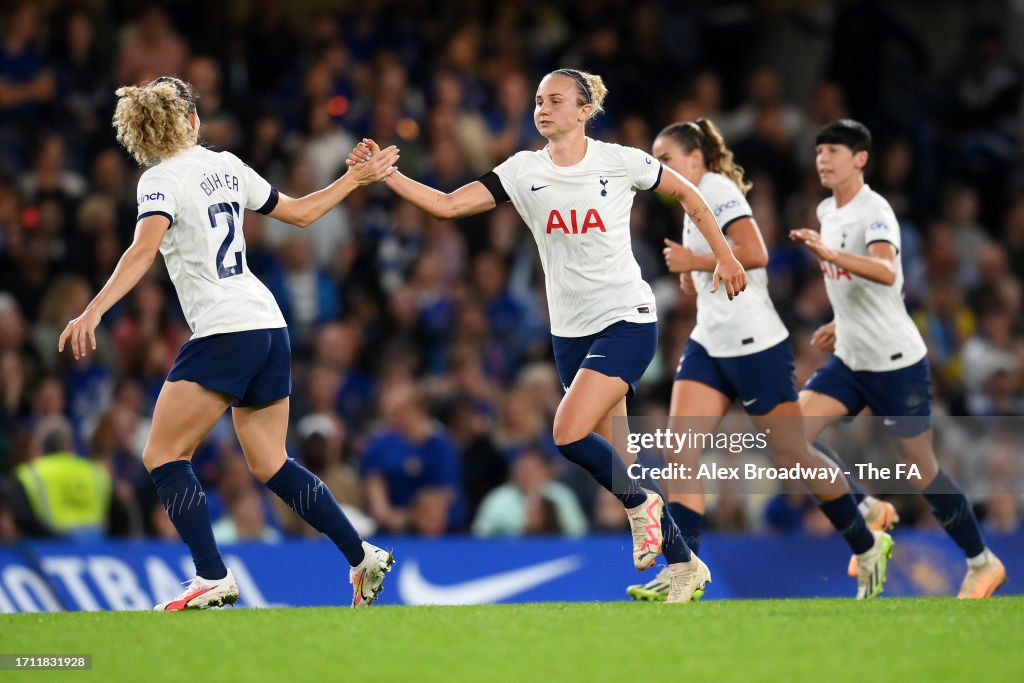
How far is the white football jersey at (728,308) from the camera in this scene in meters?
8.32

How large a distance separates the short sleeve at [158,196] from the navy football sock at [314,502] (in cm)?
132

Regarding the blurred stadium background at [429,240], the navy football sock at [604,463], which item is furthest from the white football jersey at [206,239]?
the blurred stadium background at [429,240]

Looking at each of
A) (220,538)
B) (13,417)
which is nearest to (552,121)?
(220,538)

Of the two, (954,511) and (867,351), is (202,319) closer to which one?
(867,351)

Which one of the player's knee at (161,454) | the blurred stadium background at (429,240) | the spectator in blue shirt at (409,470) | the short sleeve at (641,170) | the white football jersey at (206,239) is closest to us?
the white football jersey at (206,239)

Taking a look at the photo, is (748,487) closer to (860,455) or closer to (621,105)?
(860,455)

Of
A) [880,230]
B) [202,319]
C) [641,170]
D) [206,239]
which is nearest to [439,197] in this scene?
[641,170]

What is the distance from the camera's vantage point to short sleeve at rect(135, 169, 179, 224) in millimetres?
6977

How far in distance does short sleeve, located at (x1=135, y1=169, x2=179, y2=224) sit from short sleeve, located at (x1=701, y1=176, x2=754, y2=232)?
287 centimetres

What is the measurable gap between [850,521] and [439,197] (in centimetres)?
301

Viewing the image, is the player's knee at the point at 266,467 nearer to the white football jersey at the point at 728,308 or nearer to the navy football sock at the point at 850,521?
the white football jersey at the point at 728,308

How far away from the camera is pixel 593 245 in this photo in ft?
24.2

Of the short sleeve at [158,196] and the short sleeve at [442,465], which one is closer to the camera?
the short sleeve at [158,196]

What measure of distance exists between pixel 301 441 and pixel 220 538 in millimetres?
1073
